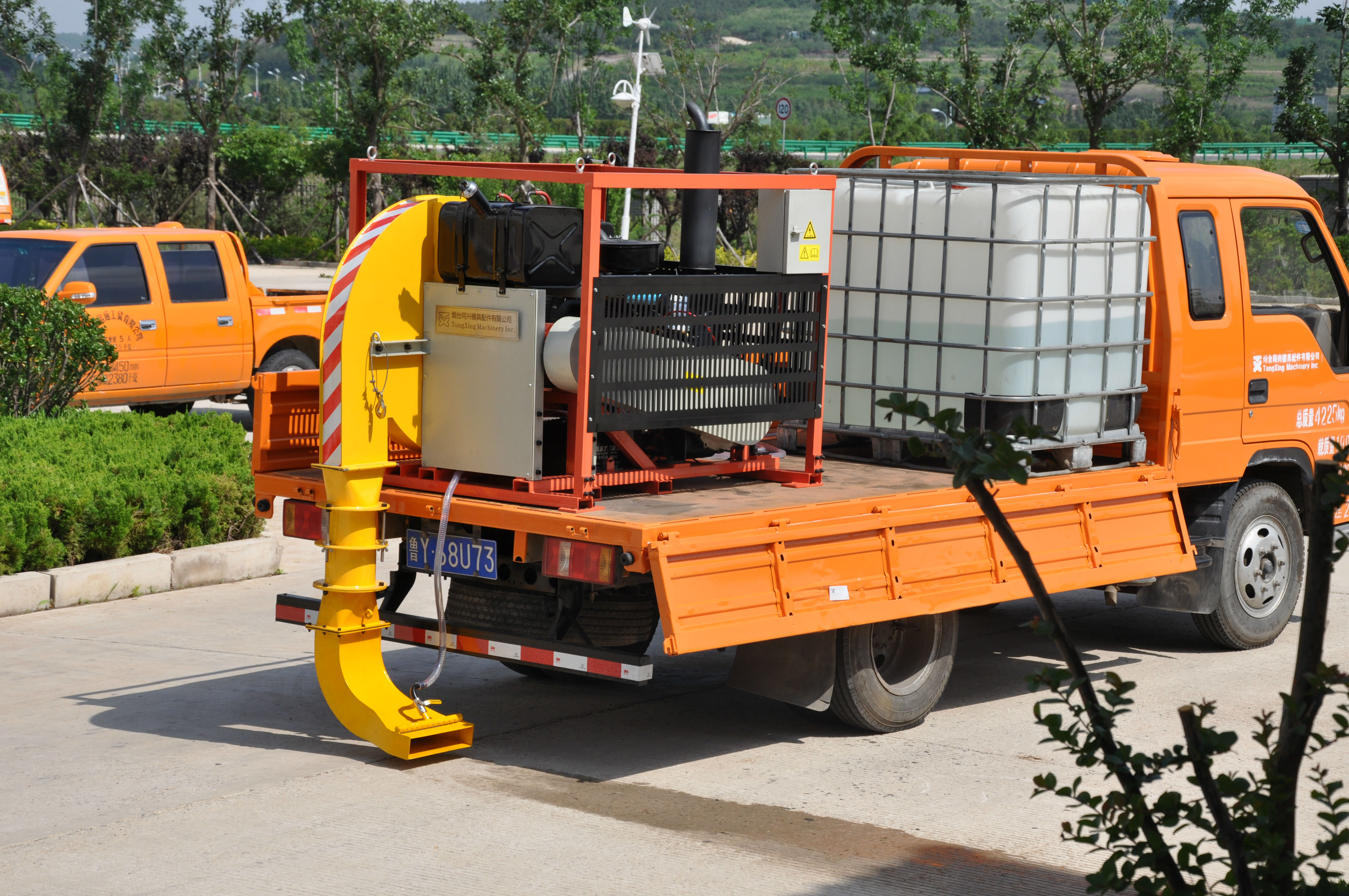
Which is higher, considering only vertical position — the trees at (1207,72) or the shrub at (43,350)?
the trees at (1207,72)

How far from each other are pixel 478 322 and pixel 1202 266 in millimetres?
3983

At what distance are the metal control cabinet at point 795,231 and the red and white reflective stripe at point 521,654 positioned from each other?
1.83 metres

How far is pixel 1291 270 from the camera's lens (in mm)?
9148

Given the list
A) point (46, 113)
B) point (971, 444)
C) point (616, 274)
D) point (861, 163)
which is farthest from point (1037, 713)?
point (46, 113)

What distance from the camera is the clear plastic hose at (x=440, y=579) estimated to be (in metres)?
6.24

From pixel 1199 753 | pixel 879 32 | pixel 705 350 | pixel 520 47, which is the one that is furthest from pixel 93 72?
pixel 1199 753

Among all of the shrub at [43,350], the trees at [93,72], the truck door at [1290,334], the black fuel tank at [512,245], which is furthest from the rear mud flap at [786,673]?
the trees at [93,72]

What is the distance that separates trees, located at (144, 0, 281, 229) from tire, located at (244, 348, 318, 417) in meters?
21.2

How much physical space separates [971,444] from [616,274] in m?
3.57

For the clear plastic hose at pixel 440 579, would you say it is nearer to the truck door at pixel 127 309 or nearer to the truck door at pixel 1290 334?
the truck door at pixel 1290 334

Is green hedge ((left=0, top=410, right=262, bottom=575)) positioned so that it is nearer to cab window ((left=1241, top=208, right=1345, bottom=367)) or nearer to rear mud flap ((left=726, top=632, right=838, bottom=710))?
rear mud flap ((left=726, top=632, right=838, bottom=710))

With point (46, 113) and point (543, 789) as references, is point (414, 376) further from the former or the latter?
point (46, 113)

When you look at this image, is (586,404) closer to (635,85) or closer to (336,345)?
(336,345)

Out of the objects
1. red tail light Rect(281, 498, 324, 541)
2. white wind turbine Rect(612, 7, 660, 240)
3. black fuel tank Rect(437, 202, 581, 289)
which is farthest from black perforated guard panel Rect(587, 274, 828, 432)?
white wind turbine Rect(612, 7, 660, 240)
